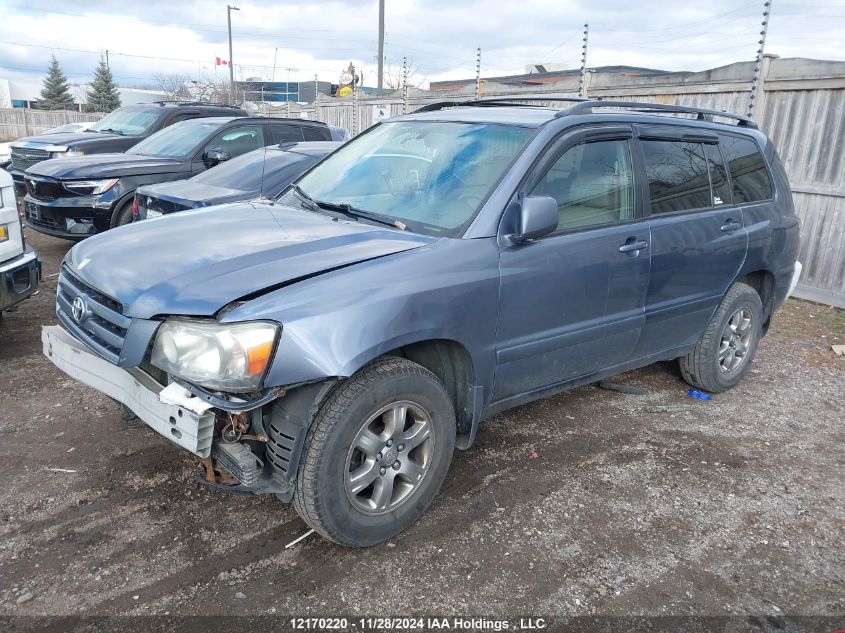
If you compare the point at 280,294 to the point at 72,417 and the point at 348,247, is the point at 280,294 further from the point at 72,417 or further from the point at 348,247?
the point at 72,417

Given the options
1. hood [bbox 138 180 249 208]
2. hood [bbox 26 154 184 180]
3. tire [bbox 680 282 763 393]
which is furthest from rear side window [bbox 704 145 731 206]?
hood [bbox 26 154 184 180]

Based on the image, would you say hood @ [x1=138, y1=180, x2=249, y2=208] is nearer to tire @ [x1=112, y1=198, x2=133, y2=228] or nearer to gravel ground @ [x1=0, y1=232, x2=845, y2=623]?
tire @ [x1=112, y1=198, x2=133, y2=228]

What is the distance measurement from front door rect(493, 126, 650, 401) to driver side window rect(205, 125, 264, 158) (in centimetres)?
619

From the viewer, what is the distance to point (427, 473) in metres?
3.06

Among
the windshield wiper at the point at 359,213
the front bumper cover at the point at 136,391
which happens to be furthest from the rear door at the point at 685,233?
the front bumper cover at the point at 136,391

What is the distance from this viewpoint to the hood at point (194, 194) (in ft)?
20.0

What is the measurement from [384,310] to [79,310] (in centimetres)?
143

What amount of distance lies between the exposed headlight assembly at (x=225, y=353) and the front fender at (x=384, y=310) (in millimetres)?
43

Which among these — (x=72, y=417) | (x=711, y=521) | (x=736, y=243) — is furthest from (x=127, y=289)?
(x=736, y=243)

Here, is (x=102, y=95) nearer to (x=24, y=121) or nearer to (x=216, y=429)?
(x=24, y=121)

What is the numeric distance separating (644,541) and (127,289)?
2.59 meters

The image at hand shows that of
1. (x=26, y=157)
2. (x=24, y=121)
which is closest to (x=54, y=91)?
(x=24, y=121)

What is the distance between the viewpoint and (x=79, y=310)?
299 centimetres

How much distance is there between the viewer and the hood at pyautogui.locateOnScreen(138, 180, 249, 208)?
241 inches
